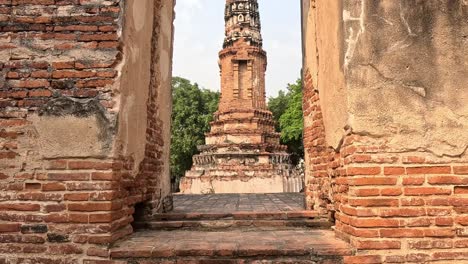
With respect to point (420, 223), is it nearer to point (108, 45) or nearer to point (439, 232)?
point (439, 232)

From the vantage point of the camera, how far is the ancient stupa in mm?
13023

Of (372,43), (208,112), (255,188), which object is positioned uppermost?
(208,112)

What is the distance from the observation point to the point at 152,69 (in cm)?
485

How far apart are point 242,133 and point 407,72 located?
10.7 metres

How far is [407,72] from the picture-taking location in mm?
3316

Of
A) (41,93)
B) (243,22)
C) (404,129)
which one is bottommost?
(404,129)

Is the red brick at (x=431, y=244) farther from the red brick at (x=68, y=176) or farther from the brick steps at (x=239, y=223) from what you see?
the red brick at (x=68, y=176)

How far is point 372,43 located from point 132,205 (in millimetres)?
2868

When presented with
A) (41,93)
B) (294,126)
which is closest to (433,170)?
(41,93)

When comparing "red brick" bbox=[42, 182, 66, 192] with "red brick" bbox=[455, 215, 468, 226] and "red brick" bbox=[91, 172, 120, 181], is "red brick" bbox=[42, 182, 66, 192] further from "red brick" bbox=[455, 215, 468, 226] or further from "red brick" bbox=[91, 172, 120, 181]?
"red brick" bbox=[455, 215, 468, 226]

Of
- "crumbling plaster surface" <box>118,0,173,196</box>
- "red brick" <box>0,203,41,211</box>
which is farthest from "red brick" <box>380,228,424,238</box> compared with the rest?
"red brick" <box>0,203,41,211</box>

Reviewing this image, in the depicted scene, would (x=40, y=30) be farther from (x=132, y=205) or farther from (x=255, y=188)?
(x=255, y=188)

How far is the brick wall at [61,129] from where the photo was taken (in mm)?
3314

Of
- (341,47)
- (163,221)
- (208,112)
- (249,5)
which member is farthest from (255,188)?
(208,112)
